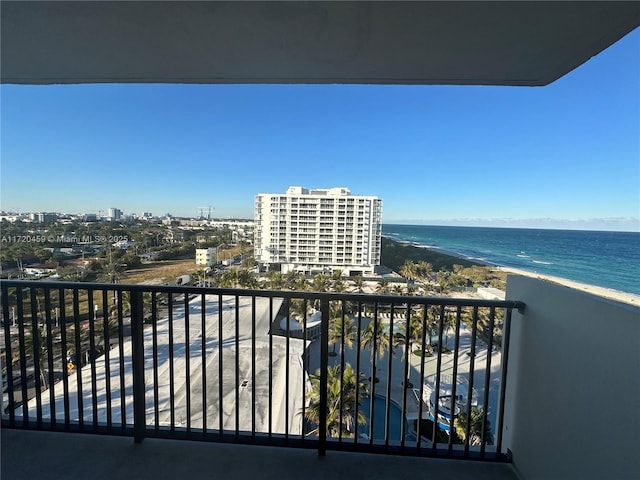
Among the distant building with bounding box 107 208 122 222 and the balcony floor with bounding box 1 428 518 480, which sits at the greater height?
the distant building with bounding box 107 208 122 222

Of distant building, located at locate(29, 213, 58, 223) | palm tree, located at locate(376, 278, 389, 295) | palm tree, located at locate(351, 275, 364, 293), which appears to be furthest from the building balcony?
palm tree, located at locate(376, 278, 389, 295)

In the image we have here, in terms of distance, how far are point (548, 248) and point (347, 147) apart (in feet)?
34.4

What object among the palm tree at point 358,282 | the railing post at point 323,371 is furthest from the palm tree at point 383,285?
the railing post at point 323,371

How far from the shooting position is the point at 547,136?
431 inches

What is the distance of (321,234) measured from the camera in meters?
7.56

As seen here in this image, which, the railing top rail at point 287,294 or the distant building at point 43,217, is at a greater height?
the distant building at point 43,217

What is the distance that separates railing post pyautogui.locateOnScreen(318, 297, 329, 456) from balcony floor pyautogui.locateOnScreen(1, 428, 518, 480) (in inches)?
3.4

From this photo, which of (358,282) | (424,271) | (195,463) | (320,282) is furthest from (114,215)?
(424,271)

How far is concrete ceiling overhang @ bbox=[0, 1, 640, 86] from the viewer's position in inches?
47.3

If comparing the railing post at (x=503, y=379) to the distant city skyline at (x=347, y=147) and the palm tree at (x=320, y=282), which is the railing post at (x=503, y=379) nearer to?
the distant city skyline at (x=347, y=147)

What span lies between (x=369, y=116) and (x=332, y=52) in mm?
7341

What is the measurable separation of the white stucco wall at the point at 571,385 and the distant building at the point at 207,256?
5422mm

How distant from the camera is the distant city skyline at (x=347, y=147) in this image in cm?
364

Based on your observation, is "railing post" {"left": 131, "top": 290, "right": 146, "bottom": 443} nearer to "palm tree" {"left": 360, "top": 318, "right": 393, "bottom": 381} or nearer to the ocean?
"palm tree" {"left": 360, "top": 318, "right": 393, "bottom": 381}
